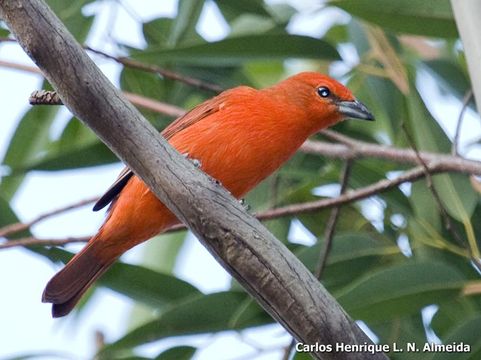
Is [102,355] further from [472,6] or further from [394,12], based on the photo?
[472,6]

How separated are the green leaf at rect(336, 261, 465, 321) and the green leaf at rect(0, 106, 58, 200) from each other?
2295mm

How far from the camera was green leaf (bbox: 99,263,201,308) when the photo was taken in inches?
225

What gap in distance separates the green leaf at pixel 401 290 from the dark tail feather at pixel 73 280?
1.12m

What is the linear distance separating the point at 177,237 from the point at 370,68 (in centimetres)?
199

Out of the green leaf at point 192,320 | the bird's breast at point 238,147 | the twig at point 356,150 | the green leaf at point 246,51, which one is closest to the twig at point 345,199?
the twig at point 356,150

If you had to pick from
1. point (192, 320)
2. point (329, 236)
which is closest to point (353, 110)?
point (329, 236)

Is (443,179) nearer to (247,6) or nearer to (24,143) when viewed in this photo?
(247,6)

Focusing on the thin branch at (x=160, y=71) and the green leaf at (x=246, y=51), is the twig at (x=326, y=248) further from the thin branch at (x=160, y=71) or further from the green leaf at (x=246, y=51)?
the thin branch at (x=160, y=71)

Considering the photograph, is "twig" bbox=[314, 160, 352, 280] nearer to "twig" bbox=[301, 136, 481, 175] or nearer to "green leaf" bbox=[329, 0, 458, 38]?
"twig" bbox=[301, 136, 481, 175]

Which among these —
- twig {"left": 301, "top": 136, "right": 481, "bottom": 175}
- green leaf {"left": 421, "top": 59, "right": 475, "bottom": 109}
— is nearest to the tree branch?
twig {"left": 301, "top": 136, "right": 481, "bottom": 175}

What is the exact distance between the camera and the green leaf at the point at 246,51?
5.63 m

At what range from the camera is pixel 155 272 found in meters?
5.71

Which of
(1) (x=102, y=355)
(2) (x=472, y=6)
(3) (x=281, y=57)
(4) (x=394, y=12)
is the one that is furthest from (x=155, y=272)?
(2) (x=472, y=6)

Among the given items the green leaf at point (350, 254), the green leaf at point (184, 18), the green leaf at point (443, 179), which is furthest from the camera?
the green leaf at point (184, 18)
